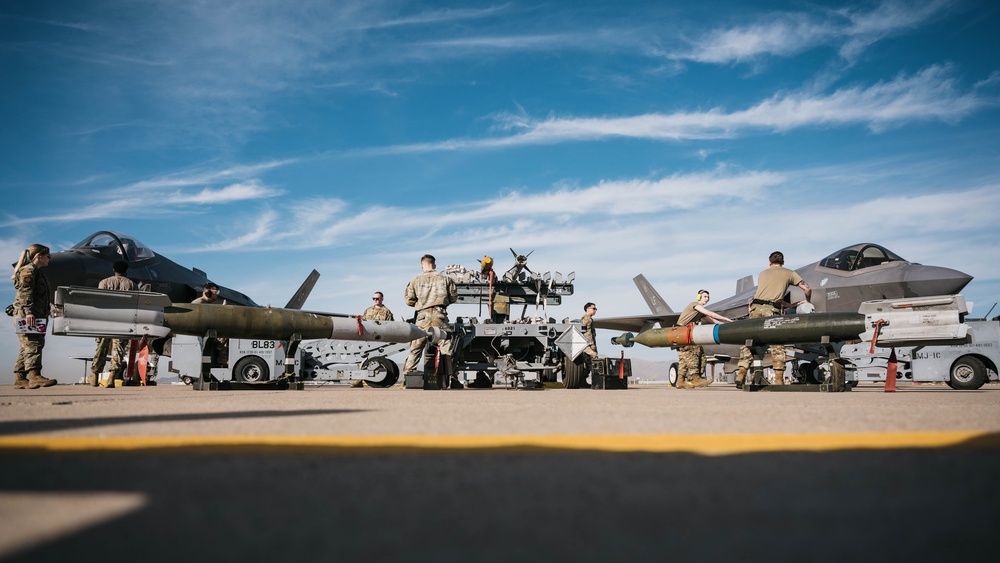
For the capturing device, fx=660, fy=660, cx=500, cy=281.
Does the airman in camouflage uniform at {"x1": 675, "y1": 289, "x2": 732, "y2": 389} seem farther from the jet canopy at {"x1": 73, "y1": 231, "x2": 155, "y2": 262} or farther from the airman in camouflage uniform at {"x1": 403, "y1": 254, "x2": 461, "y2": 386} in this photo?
the jet canopy at {"x1": 73, "y1": 231, "x2": 155, "y2": 262}

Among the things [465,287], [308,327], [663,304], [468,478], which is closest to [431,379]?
[308,327]

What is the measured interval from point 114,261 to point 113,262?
4 cm

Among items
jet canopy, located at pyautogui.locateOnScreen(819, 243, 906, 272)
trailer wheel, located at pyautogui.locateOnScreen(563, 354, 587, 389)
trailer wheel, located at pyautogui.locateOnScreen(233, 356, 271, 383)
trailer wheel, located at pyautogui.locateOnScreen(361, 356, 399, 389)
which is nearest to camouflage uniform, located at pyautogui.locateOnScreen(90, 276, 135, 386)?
trailer wheel, located at pyautogui.locateOnScreen(233, 356, 271, 383)

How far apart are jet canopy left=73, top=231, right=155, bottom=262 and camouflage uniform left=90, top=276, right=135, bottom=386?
8.40ft

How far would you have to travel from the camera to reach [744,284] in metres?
23.0

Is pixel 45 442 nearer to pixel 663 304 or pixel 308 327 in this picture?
pixel 308 327

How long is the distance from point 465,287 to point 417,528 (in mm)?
11129

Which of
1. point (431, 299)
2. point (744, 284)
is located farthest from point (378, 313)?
point (744, 284)

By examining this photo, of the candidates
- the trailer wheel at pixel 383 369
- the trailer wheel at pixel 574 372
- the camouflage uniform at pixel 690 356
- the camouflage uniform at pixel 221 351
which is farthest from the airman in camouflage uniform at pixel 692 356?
the camouflage uniform at pixel 221 351

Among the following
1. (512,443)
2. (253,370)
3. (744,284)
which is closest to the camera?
(512,443)

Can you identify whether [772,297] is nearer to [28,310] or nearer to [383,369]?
[383,369]

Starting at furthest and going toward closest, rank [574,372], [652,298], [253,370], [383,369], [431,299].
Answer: [652,298] < [383,369] < [574,372] < [253,370] < [431,299]

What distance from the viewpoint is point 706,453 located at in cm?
220

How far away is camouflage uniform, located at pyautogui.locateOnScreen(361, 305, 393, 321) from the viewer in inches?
508
